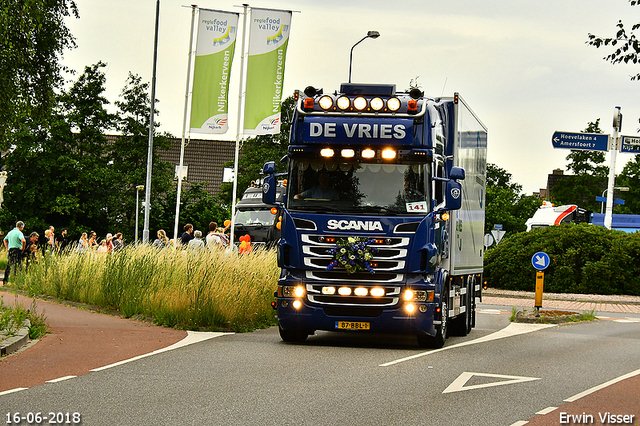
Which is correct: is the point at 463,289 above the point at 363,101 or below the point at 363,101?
below

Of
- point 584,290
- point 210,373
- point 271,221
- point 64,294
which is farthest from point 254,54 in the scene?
point 210,373

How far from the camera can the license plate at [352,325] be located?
504 inches

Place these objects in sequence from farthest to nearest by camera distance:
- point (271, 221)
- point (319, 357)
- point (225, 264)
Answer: point (271, 221), point (225, 264), point (319, 357)

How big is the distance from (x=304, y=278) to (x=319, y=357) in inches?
50.6

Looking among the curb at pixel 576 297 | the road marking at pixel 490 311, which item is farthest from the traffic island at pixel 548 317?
the curb at pixel 576 297

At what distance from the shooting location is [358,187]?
511 inches

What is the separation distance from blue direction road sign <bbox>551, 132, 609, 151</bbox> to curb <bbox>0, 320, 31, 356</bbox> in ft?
64.8

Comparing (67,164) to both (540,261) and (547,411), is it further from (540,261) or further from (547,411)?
(547,411)

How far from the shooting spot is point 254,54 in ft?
89.6

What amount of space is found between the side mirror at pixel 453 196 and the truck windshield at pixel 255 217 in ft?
70.1

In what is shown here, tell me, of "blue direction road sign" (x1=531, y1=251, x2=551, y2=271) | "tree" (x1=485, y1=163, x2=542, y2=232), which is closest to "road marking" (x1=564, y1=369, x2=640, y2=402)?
"blue direction road sign" (x1=531, y1=251, x2=551, y2=271)

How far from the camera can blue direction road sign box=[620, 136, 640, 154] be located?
3062 cm

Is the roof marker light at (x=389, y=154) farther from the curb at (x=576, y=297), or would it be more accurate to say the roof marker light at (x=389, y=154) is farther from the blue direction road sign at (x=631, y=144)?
the blue direction road sign at (x=631, y=144)

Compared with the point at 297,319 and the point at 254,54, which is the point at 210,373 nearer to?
the point at 297,319
